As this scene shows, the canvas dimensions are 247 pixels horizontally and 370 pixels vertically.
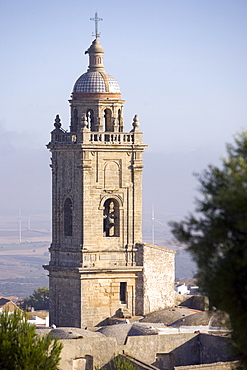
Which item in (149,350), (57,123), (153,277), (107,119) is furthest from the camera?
(57,123)

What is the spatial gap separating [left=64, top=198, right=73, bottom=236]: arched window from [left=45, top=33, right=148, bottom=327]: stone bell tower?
42mm

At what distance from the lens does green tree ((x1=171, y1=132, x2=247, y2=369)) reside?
2473 centimetres

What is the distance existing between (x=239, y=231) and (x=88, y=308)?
28868 millimetres

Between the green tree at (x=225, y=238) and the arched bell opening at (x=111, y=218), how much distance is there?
28.4 meters

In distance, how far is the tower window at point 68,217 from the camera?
54719mm

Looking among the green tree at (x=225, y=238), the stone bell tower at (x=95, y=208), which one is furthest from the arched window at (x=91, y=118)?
the green tree at (x=225, y=238)

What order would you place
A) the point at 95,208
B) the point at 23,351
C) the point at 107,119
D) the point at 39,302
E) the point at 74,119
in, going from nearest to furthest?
the point at 23,351 → the point at 95,208 → the point at 107,119 → the point at 74,119 → the point at 39,302

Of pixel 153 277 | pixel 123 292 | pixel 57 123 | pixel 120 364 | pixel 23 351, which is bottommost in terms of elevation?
pixel 120 364

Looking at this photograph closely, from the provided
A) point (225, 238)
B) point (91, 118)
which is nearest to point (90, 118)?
point (91, 118)

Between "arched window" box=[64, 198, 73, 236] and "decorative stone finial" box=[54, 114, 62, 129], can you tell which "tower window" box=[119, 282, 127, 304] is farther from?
"decorative stone finial" box=[54, 114, 62, 129]

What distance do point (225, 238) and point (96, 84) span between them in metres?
29.9

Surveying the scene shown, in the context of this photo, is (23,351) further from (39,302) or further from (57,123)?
(39,302)

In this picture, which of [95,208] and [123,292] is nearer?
[95,208]

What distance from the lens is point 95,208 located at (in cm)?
5356
